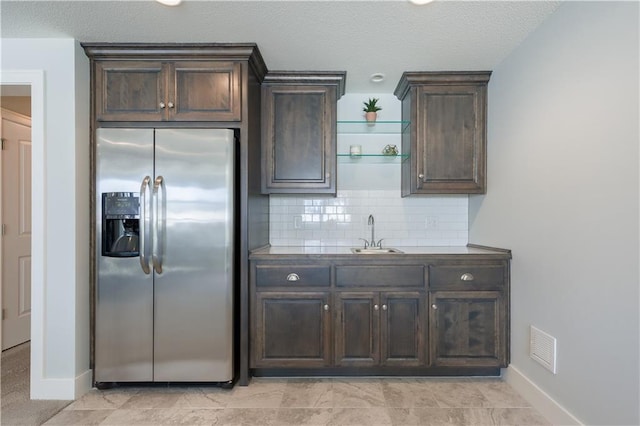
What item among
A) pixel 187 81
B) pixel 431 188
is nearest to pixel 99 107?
pixel 187 81

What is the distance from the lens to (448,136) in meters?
2.92

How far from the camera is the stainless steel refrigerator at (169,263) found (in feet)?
7.73

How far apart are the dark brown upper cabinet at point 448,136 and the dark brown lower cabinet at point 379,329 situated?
37.4 inches

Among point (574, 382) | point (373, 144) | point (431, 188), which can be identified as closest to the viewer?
point (574, 382)

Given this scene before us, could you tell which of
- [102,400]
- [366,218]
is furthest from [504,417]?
[102,400]

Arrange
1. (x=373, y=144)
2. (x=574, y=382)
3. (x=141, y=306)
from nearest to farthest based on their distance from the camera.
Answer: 1. (x=574, y=382)
2. (x=141, y=306)
3. (x=373, y=144)

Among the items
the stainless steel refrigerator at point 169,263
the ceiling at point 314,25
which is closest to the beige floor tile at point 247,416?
the stainless steel refrigerator at point 169,263

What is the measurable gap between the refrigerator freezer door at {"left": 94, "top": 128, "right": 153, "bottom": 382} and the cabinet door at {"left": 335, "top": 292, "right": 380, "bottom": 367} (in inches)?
50.1

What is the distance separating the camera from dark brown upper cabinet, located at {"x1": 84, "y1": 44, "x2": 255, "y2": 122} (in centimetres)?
245

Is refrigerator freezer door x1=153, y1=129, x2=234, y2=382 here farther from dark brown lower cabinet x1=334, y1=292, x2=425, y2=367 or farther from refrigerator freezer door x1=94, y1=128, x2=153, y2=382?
dark brown lower cabinet x1=334, y1=292, x2=425, y2=367

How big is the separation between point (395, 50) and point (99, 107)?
2.07 meters

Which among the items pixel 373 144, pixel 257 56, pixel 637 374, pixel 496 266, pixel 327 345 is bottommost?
pixel 327 345

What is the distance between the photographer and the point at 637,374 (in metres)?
1.49

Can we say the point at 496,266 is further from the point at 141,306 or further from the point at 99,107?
the point at 99,107
